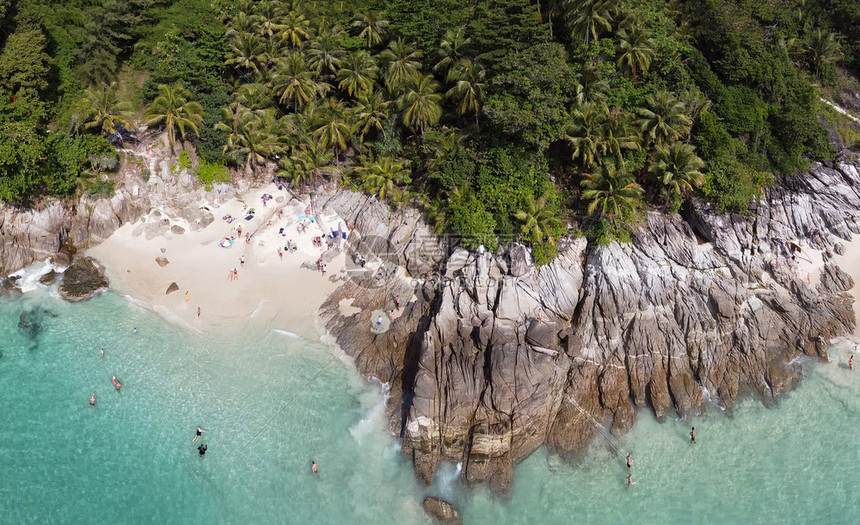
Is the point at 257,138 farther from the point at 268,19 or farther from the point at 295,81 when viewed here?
the point at 268,19

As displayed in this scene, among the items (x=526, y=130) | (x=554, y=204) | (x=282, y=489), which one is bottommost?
(x=282, y=489)

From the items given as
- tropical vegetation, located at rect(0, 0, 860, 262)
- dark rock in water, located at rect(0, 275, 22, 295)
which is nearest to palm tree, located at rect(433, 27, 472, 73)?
tropical vegetation, located at rect(0, 0, 860, 262)

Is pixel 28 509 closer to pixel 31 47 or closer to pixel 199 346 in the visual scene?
pixel 199 346

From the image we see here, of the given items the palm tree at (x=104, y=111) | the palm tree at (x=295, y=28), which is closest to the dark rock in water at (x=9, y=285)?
the palm tree at (x=104, y=111)

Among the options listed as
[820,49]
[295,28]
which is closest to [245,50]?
[295,28]

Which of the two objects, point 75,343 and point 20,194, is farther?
point 20,194

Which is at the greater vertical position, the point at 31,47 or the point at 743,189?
the point at 31,47

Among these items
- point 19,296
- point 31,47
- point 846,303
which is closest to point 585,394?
point 846,303
